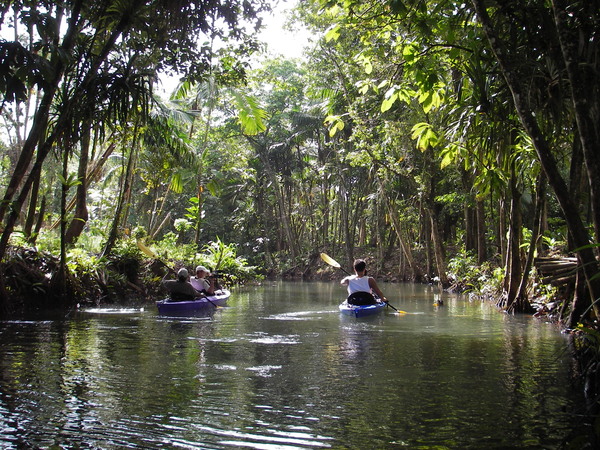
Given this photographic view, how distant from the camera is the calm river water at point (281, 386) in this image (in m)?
4.07

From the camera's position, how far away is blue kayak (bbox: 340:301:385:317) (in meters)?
11.6

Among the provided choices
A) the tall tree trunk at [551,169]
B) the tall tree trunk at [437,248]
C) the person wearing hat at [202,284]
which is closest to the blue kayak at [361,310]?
the person wearing hat at [202,284]

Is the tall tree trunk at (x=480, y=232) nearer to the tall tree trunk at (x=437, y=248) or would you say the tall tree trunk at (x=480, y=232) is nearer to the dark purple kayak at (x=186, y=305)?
the tall tree trunk at (x=437, y=248)

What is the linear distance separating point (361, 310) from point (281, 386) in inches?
241

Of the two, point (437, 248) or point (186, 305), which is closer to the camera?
point (186, 305)

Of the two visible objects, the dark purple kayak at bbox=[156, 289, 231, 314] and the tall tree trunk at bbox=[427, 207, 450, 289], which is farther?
the tall tree trunk at bbox=[427, 207, 450, 289]

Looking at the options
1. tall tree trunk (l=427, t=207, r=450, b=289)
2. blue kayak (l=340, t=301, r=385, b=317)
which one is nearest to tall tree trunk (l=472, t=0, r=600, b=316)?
blue kayak (l=340, t=301, r=385, b=317)

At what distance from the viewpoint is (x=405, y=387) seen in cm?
561

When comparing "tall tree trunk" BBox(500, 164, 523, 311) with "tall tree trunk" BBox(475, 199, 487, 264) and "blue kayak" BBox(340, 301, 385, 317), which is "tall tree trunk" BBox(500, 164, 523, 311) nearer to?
"blue kayak" BBox(340, 301, 385, 317)

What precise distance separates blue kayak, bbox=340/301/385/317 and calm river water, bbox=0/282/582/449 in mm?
1321

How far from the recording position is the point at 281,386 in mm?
5633

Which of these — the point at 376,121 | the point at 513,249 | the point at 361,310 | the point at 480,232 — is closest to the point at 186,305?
the point at 361,310

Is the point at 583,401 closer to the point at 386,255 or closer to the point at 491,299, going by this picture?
the point at 491,299

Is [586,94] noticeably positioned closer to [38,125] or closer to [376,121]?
[38,125]
